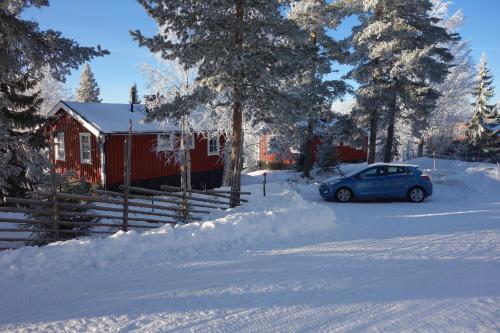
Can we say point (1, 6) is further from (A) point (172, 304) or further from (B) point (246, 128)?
(B) point (246, 128)

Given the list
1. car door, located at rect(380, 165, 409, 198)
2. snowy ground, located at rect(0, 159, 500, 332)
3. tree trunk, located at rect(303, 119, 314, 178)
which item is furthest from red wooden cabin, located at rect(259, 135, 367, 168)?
snowy ground, located at rect(0, 159, 500, 332)

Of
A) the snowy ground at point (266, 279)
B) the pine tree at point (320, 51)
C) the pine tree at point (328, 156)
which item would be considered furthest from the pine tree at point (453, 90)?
the snowy ground at point (266, 279)

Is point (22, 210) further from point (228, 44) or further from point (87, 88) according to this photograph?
point (87, 88)

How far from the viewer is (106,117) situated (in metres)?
19.8

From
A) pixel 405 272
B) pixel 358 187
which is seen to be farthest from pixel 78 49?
pixel 358 187

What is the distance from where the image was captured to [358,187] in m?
14.2

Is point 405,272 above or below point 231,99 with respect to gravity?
below

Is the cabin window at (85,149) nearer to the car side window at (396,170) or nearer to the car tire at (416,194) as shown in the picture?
the car side window at (396,170)

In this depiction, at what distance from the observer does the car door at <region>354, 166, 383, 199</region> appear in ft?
46.1

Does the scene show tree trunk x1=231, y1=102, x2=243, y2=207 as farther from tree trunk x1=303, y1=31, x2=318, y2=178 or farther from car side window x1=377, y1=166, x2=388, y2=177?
tree trunk x1=303, y1=31, x2=318, y2=178

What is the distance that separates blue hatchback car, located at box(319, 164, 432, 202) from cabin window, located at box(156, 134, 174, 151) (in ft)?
33.4

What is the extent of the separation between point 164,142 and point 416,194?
13.6m

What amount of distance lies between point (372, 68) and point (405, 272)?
1588cm

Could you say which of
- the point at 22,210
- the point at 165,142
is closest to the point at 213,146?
the point at 165,142
